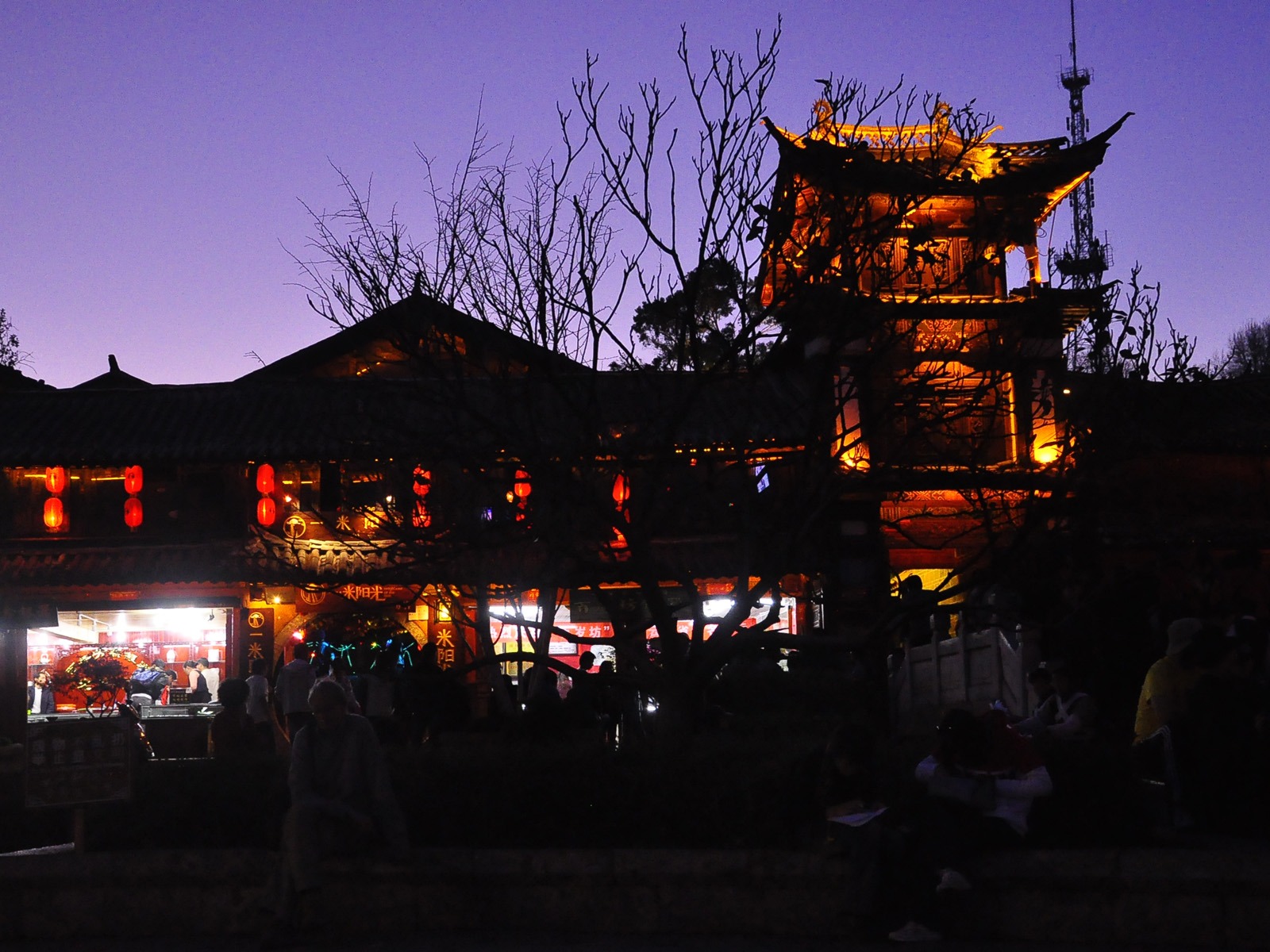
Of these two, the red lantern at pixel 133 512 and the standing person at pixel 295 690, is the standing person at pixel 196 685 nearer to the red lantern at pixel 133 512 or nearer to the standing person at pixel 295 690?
the red lantern at pixel 133 512

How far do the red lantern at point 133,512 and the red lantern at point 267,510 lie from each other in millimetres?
2538

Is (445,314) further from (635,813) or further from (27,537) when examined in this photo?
(27,537)

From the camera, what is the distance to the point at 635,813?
312 inches

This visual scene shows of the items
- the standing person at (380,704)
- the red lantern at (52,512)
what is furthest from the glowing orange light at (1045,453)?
the red lantern at (52,512)

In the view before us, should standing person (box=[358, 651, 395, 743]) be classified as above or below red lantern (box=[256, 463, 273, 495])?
below

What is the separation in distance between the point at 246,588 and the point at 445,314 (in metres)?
16.3

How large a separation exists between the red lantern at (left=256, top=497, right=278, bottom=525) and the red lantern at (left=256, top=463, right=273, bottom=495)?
125 mm

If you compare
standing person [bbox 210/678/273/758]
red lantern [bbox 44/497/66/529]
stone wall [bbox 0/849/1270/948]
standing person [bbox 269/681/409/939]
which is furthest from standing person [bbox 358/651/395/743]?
red lantern [bbox 44/497/66/529]

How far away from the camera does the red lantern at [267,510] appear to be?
25250mm

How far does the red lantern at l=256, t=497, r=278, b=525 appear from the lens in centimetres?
2525

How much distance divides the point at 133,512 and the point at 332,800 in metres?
20.2

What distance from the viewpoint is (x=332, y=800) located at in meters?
7.29

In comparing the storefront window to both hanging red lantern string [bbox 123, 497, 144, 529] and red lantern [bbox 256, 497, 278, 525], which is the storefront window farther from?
red lantern [bbox 256, 497, 278, 525]

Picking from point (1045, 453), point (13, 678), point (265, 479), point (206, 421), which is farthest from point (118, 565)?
point (1045, 453)
